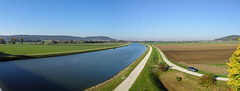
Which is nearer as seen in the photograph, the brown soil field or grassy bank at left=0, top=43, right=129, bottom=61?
the brown soil field

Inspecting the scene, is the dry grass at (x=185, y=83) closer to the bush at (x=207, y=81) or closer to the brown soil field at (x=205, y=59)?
the bush at (x=207, y=81)

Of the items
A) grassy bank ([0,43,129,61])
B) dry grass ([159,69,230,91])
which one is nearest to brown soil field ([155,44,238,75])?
dry grass ([159,69,230,91])

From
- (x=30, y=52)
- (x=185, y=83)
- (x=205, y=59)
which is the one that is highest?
(x=30, y=52)

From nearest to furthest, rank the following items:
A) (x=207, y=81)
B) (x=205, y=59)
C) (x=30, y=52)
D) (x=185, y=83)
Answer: (x=207, y=81) < (x=185, y=83) < (x=205, y=59) < (x=30, y=52)

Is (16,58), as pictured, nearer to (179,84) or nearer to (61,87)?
(61,87)

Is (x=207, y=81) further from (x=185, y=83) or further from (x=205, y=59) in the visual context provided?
(x=205, y=59)

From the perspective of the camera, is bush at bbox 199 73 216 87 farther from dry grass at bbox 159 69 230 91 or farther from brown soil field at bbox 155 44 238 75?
brown soil field at bbox 155 44 238 75

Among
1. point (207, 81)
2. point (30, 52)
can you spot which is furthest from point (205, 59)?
point (30, 52)

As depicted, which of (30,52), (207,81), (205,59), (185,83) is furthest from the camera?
(30,52)

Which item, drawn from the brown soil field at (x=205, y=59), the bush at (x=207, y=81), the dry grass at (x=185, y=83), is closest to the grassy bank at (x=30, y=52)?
the dry grass at (x=185, y=83)

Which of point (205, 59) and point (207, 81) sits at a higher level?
point (205, 59)

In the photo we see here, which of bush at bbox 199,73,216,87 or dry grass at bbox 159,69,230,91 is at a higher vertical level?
bush at bbox 199,73,216,87
